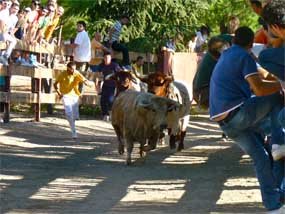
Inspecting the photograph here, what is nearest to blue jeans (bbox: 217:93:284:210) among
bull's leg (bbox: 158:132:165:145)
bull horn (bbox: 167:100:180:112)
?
bull horn (bbox: 167:100:180:112)

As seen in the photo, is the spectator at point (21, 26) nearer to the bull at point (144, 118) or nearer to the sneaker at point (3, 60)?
the sneaker at point (3, 60)

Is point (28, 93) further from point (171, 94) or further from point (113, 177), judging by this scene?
point (113, 177)

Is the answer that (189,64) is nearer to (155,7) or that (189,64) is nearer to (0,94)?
(155,7)

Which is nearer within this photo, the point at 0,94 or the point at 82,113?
the point at 0,94

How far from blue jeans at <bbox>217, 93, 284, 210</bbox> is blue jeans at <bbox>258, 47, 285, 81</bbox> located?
1.71 ft

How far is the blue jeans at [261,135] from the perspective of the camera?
8.19 metres

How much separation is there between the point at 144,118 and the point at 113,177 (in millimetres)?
2263

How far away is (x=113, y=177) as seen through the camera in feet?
41.2

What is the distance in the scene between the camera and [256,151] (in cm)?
838

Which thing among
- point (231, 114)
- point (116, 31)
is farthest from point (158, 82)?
point (231, 114)

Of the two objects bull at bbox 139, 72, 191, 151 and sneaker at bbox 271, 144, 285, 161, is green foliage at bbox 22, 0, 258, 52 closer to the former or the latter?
bull at bbox 139, 72, 191, 151

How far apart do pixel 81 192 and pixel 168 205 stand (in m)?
1.39

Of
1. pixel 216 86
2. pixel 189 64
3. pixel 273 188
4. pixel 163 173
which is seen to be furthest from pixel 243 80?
pixel 189 64

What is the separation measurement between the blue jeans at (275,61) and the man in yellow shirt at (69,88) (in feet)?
32.6
